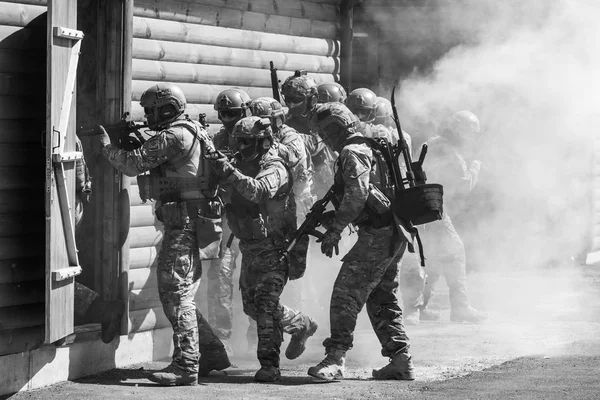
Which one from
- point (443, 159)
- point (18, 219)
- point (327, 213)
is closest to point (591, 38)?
point (443, 159)

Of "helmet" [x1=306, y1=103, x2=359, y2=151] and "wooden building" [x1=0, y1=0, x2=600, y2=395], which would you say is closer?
"wooden building" [x1=0, y1=0, x2=600, y2=395]

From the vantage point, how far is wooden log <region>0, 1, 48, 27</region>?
7809 mm

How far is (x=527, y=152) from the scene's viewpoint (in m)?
16.0

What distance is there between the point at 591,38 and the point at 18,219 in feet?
32.2

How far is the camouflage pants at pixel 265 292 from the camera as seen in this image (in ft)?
28.3

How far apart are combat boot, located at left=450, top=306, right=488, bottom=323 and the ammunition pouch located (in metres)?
3.50

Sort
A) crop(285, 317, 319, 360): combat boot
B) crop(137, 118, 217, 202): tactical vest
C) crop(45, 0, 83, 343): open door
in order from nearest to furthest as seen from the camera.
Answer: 1. crop(45, 0, 83, 343): open door
2. crop(137, 118, 217, 202): tactical vest
3. crop(285, 317, 319, 360): combat boot

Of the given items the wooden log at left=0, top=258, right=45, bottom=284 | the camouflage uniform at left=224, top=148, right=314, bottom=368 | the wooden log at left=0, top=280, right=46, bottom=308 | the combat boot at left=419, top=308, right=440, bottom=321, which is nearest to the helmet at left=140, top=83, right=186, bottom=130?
the camouflage uniform at left=224, top=148, right=314, bottom=368

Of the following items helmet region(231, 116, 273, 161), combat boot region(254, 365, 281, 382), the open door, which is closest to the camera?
the open door

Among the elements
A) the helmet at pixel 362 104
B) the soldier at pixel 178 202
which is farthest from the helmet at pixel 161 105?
the helmet at pixel 362 104

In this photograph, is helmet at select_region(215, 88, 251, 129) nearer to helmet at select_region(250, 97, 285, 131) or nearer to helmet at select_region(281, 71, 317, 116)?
helmet at select_region(250, 97, 285, 131)

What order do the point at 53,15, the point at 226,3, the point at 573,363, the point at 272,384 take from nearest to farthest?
the point at 53,15, the point at 272,384, the point at 573,363, the point at 226,3

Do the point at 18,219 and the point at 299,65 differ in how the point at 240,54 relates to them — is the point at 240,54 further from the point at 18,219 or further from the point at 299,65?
the point at 18,219

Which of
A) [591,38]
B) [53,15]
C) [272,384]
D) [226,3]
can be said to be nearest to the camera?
[53,15]
